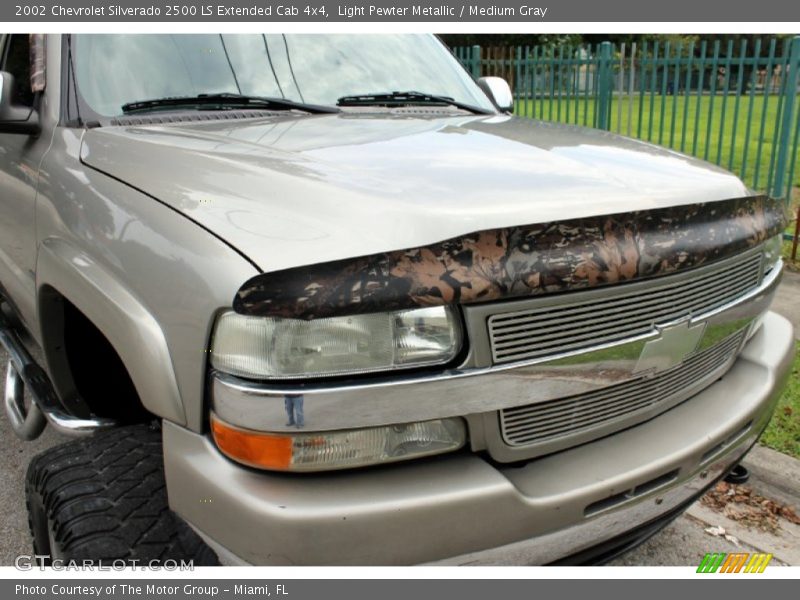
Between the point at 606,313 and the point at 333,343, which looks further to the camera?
the point at 606,313

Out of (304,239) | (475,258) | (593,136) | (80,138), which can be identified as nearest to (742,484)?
(593,136)

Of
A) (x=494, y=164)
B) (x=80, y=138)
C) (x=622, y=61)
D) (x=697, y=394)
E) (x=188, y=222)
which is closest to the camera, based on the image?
(x=188, y=222)

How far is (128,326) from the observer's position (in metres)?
1.61

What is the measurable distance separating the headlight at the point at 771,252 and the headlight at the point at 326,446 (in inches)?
52.1

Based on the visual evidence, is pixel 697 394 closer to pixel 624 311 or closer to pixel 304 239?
pixel 624 311

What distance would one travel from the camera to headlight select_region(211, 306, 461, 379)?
1378 mm

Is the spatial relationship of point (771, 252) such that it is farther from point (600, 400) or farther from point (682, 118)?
point (682, 118)

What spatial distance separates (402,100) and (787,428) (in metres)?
2.38

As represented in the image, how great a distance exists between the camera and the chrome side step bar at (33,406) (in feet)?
6.75

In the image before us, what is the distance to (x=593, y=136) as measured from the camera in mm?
2473

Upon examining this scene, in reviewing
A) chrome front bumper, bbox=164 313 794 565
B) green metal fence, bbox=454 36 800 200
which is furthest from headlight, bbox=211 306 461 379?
green metal fence, bbox=454 36 800 200

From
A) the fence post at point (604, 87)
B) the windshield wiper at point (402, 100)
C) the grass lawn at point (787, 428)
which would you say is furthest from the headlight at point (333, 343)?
the fence post at point (604, 87)

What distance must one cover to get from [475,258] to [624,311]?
0.44m

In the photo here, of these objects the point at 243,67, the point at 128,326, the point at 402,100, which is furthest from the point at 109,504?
the point at 402,100
